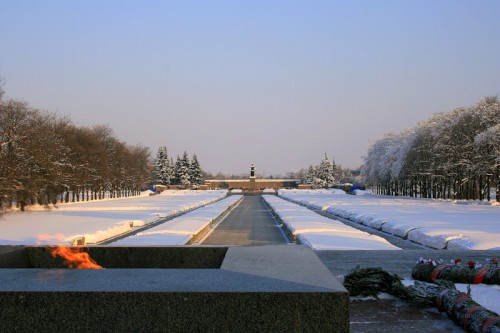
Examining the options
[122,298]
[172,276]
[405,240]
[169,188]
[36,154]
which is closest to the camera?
[122,298]

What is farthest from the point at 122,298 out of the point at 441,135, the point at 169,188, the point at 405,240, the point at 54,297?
the point at 169,188

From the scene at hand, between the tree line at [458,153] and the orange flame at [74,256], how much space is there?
44632 mm

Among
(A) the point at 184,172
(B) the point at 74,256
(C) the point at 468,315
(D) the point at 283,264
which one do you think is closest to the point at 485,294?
(C) the point at 468,315

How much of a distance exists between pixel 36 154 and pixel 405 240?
84.1 ft

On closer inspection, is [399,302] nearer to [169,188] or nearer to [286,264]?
[286,264]

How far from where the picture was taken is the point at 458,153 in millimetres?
49625

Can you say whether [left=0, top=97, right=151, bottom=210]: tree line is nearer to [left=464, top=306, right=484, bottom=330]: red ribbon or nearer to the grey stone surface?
the grey stone surface

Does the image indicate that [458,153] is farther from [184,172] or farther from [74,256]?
[184,172]

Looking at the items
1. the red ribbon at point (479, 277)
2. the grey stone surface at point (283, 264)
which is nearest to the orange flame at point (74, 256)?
the grey stone surface at point (283, 264)

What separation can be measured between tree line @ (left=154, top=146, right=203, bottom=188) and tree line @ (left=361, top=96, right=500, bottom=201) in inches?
2338

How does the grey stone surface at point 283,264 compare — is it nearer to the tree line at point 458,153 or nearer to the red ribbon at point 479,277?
the red ribbon at point 479,277

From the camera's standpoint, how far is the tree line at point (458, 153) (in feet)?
151

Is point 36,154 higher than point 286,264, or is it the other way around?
point 36,154

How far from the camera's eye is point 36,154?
109 ft
